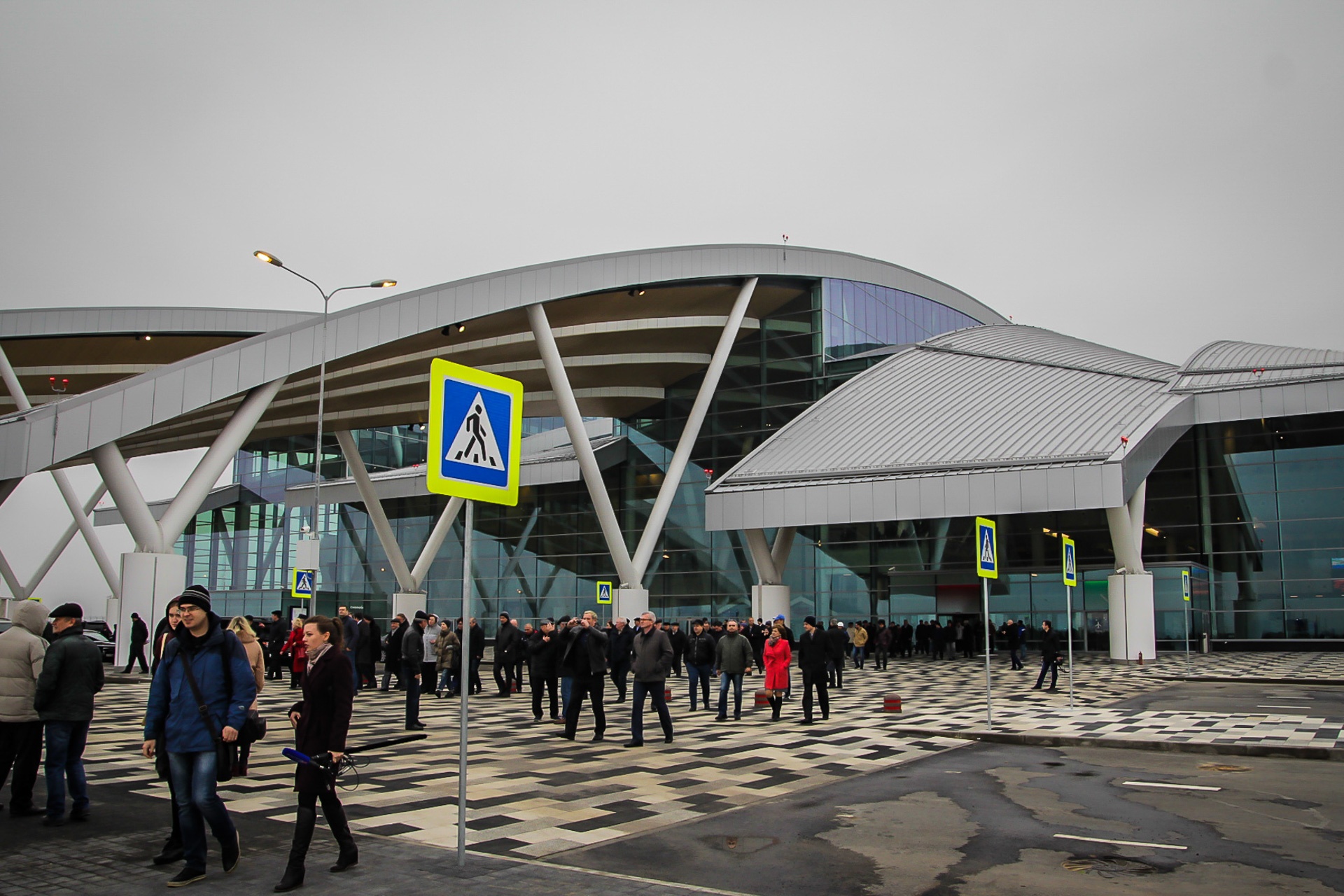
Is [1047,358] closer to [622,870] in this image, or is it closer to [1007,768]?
[1007,768]

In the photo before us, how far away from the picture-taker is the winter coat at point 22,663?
7.94m

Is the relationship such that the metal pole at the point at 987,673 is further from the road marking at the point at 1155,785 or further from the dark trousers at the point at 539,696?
the dark trousers at the point at 539,696

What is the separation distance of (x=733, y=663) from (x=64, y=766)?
33.1ft

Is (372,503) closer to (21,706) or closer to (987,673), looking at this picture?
(987,673)

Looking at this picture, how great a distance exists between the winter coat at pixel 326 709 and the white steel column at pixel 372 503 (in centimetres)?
3389

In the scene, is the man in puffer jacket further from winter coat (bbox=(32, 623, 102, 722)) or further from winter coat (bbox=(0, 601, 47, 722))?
winter coat (bbox=(32, 623, 102, 722))

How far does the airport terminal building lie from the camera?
2753 centimetres

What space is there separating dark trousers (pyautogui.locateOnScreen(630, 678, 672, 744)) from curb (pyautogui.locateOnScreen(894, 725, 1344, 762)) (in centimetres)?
352

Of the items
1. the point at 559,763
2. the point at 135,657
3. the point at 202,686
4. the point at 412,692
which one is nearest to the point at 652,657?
the point at 559,763

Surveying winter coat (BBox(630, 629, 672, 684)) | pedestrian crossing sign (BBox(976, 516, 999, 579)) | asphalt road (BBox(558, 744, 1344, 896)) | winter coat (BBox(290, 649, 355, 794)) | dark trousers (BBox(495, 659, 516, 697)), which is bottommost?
dark trousers (BBox(495, 659, 516, 697))

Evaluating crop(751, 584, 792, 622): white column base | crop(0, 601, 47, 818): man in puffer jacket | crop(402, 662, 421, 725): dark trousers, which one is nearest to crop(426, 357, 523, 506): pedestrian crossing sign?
crop(0, 601, 47, 818): man in puffer jacket

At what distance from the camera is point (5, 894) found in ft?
18.6

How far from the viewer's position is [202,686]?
6.32 m

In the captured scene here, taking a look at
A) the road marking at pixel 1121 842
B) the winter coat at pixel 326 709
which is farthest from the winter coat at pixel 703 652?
the winter coat at pixel 326 709
